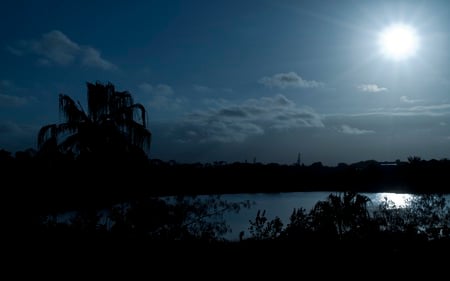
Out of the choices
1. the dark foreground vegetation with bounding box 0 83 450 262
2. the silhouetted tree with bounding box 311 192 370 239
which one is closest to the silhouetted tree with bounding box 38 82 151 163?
the dark foreground vegetation with bounding box 0 83 450 262

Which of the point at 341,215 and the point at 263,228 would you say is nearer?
the point at 263,228

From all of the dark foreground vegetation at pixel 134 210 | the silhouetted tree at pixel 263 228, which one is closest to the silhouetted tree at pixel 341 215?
the dark foreground vegetation at pixel 134 210

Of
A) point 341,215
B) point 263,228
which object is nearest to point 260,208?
point 341,215

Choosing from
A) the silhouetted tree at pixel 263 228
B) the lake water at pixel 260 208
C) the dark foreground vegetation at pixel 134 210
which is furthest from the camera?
the lake water at pixel 260 208

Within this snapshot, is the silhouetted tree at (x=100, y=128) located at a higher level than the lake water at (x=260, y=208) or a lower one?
higher

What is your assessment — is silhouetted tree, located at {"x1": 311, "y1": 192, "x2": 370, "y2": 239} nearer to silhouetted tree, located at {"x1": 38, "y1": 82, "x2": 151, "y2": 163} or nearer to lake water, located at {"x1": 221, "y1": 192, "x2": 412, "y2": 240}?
lake water, located at {"x1": 221, "y1": 192, "x2": 412, "y2": 240}

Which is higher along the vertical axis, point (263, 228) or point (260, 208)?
point (260, 208)

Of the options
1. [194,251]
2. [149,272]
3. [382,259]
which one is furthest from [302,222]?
[149,272]

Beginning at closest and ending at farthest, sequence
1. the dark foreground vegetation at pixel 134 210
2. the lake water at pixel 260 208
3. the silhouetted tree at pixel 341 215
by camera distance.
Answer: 1. the dark foreground vegetation at pixel 134 210
2. the silhouetted tree at pixel 341 215
3. the lake water at pixel 260 208

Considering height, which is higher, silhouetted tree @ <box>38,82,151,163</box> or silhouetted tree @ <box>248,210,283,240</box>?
silhouetted tree @ <box>38,82,151,163</box>

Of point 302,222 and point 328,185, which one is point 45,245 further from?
point 328,185

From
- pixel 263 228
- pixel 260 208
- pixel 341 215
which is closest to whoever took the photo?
pixel 263 228

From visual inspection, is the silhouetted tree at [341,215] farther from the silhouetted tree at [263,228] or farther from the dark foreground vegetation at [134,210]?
the silhouetted tree at [263,228]

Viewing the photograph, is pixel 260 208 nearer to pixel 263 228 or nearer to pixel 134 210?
pixel 263 228
